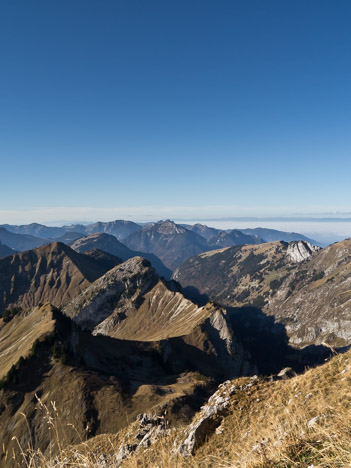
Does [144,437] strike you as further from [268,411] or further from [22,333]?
[22,333]

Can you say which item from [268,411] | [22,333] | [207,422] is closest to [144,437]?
[207,422]

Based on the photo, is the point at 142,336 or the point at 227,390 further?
the point at 142,336

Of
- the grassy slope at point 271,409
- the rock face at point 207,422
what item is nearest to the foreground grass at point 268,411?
the grassy slope at point 271,409

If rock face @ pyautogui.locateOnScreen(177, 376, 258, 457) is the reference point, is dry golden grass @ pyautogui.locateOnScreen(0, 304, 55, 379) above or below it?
below

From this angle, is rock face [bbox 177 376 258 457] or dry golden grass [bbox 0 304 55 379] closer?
rock face [bbox 177 376 258 457]

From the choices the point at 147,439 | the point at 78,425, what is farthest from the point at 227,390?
the point at 78,425

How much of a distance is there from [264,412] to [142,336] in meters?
190

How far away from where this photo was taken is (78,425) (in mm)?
65250

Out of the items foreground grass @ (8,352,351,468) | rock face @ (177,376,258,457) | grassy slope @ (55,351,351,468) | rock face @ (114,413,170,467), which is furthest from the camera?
rock face @ (114,413,170,467)

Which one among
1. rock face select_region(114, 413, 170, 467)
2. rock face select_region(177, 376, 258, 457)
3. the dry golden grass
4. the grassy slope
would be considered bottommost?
the dry golden grass

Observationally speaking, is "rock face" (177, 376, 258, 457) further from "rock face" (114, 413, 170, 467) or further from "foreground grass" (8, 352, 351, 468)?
"rock face" (114, 413, 170, 467)

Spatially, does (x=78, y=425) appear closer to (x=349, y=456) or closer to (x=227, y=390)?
(x=227, y=390)

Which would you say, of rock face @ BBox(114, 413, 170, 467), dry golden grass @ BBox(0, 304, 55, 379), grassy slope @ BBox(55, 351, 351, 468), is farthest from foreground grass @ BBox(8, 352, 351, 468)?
dry golden grass @ BBox(0, 304, 55, 379)

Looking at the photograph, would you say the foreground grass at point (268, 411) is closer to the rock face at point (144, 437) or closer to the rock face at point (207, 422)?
the rock face at point (207, 422)
